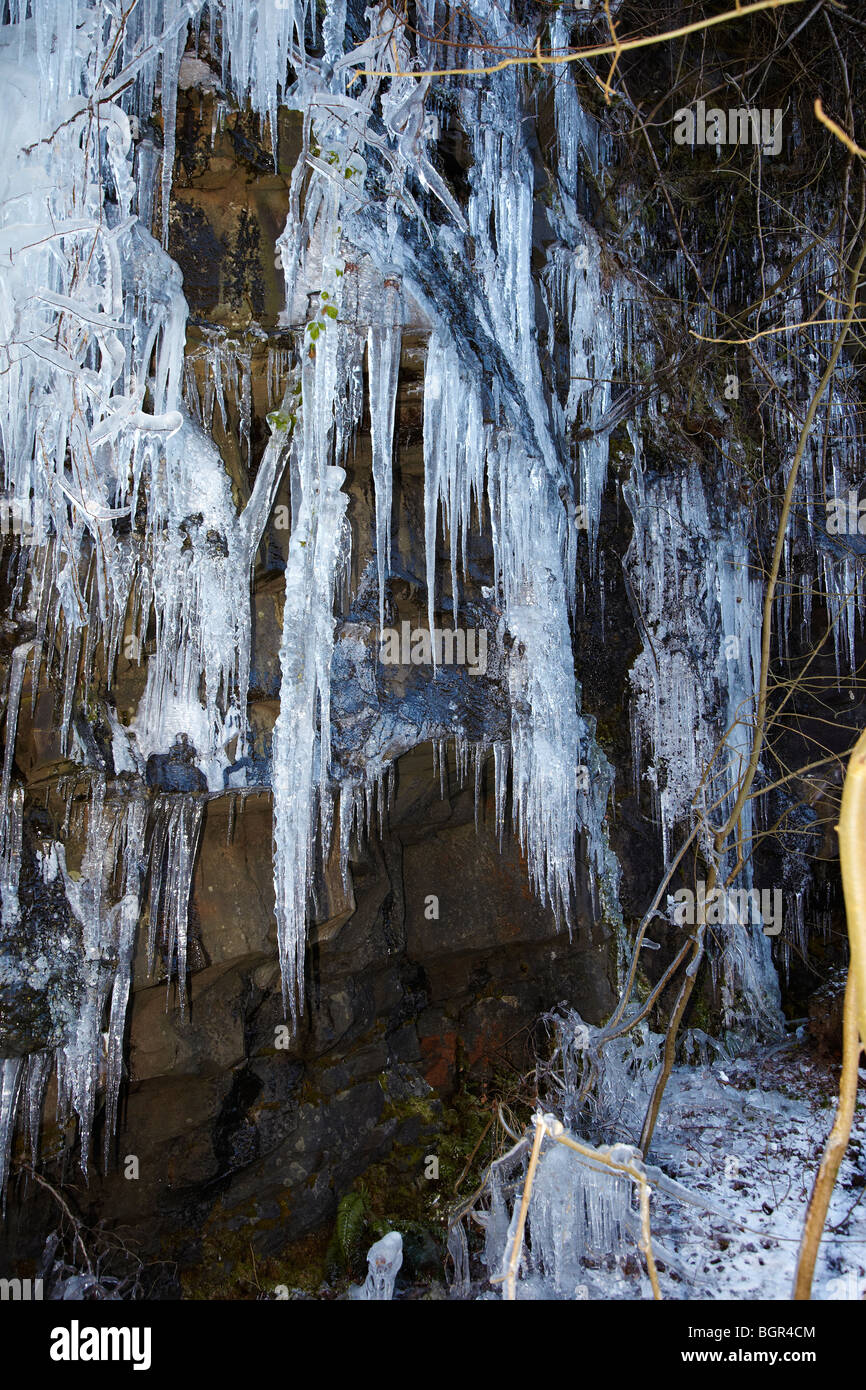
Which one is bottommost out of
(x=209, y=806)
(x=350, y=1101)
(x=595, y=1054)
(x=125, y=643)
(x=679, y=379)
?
(x=350, y=1101)

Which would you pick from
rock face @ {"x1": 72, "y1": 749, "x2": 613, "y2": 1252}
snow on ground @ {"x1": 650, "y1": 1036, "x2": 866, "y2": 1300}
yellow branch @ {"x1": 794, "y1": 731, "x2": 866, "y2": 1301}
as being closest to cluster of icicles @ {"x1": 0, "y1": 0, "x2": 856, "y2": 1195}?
rock face @ {"x1": 72, "y1": 749, "x2": 613, "y2": 1252}

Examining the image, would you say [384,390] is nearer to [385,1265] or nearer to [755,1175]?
[385,1265]

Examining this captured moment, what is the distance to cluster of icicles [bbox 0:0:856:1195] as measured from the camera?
Result: 11.7 ft

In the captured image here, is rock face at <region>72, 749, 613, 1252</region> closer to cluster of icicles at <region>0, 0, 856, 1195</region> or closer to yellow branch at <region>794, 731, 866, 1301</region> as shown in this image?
cluster of icicles at <region>0, 0, 856, 1195</region>

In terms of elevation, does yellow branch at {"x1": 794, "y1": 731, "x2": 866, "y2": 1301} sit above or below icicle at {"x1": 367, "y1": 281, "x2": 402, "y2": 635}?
below

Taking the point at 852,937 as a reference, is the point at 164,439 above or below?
above

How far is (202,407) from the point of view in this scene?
159 inches

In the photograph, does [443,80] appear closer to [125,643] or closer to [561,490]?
[561,490]

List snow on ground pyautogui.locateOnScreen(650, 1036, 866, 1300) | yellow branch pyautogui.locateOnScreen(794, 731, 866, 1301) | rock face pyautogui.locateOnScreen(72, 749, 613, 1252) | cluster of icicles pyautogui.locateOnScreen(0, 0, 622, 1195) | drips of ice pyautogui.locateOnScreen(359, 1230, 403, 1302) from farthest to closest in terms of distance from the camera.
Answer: rock face pyautogui.locateOnScreen(72, 749, 613, 1252), drips of ice pyautogui.locateOnScreen(359, 1230, 403, 1302), cluster of icicles pyautogui.locateOnScreen(0, 0, 622, 1195), snow on ground pyautogui.locateOnScreen(650, 1036, 866, 1300), yellow branch pyautogui.locateOnScreen(794, 731, 866, 1301)

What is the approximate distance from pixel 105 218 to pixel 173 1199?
4949 millimetres

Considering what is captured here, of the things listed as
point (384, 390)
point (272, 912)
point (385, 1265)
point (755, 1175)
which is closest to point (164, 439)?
point (384, 390)

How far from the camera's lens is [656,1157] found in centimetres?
423

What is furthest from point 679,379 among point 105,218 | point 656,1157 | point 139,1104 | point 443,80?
point 139,1104

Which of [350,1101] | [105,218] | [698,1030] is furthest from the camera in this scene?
[698,1030]
